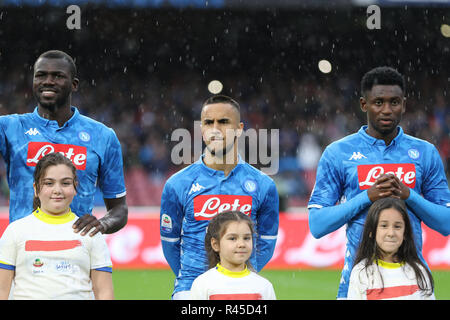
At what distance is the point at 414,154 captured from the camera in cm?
452

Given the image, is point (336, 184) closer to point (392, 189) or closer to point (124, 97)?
point (392, 189)

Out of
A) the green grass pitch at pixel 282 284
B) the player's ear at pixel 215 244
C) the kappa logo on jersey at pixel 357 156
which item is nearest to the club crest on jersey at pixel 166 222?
the player's ear at pixel 215 244

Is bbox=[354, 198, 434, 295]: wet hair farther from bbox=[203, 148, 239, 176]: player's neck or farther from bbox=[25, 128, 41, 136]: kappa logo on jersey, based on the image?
bbox=[25, 128, 41, 136]: kappa logo on jersey

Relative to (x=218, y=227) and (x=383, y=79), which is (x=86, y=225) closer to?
(x=218, y=227)

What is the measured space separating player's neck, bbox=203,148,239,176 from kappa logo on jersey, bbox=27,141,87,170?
795 millimetres

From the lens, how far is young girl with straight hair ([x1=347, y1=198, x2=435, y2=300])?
4055 mm

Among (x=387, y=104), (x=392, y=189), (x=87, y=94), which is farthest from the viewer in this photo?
(x=87, y=94)

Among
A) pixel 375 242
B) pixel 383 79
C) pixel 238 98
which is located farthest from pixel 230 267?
pixel 238 98

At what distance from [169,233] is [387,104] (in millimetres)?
1571

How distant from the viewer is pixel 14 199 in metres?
4.55

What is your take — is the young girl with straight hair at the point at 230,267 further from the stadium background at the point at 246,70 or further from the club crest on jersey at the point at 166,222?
the stadium background at the point at 246,70

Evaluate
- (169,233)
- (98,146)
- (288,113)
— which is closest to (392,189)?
(169,233)

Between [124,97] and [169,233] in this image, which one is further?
[124,97]
